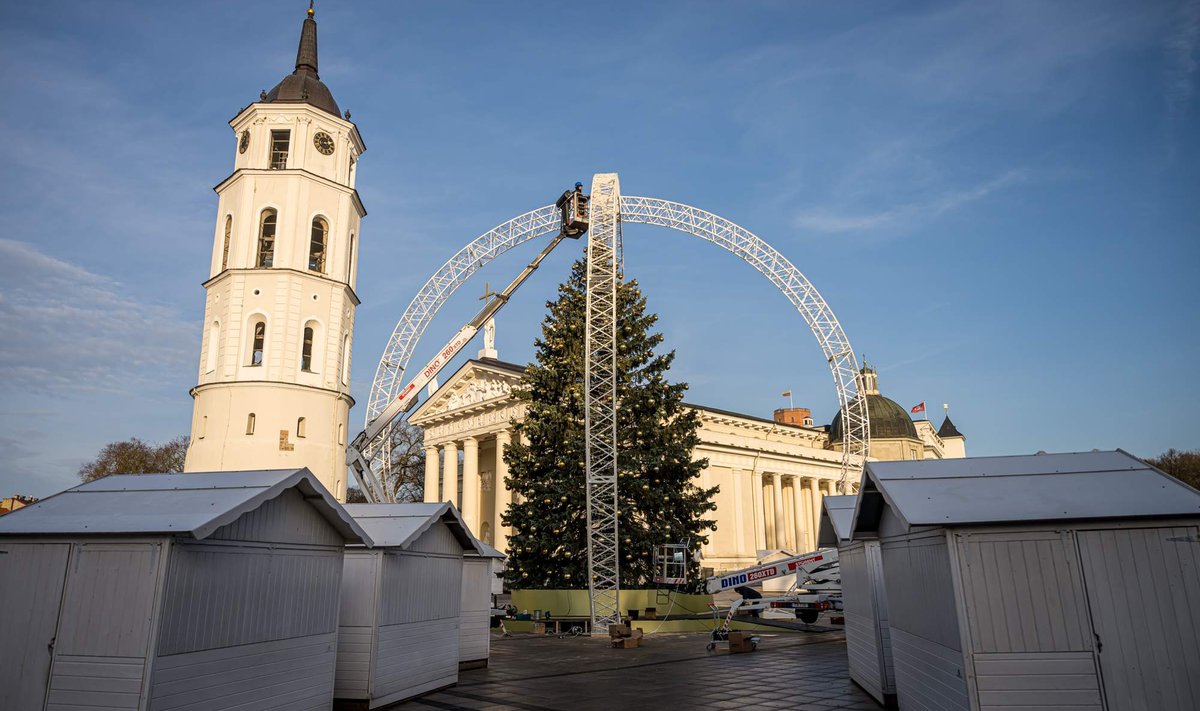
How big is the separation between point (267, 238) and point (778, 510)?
4904cm

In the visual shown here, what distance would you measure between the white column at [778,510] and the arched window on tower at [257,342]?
47353mm

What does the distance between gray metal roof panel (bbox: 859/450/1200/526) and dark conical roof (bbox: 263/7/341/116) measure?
25483 mm

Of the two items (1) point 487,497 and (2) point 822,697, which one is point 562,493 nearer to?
(2) point 822,697

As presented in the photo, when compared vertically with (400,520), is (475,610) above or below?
below

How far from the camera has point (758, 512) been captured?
61531 mm

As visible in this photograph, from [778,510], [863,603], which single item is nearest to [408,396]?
[863,603]

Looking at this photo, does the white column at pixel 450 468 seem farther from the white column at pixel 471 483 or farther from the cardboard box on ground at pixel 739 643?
the cardboard box on ground at pixel 739 643

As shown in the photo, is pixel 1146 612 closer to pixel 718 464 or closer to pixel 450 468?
pixel 718 464

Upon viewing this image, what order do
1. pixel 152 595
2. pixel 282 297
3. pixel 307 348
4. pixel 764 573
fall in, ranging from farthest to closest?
1. pixel 307 348
2. pixel 282 297
3. pixel 764 573
4. pixel 152 595

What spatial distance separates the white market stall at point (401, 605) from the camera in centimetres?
1243

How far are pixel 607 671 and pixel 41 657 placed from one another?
1192 cm

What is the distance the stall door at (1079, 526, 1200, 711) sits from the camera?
23.8 feet

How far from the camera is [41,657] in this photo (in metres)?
8.23

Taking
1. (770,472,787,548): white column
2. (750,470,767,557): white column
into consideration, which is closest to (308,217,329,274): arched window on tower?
(750,470,767,557): white column
